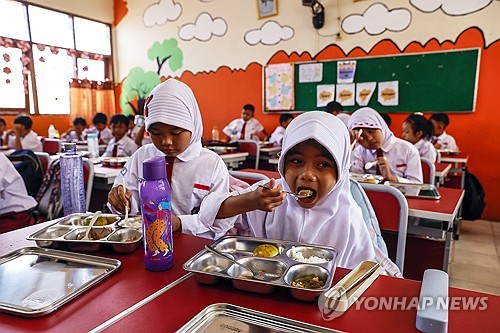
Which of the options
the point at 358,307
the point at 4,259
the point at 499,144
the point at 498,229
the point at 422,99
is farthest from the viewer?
the point at 422,99

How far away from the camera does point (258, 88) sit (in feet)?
20.0

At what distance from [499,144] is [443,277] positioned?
4.53m

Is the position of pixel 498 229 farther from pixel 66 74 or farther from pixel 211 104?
pixel 66 74

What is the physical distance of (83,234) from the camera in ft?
3.54

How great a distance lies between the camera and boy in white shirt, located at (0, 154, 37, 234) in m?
2.02

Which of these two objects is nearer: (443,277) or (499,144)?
(443,277)

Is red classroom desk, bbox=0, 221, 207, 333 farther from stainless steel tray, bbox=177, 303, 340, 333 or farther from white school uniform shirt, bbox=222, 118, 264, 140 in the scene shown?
white school uniform shirt, bbox=222, 118, 264, 140

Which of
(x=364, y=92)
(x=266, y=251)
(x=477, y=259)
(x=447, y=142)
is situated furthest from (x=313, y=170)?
(x=364, y=92)

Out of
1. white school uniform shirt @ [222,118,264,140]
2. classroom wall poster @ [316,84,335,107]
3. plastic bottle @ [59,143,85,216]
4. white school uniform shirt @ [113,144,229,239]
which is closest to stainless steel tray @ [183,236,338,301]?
white school uniform shirt @ [113,144,229,239]

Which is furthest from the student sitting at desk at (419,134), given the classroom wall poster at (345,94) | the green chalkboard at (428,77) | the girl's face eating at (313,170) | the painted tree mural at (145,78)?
the painted tree mural at (145,78)

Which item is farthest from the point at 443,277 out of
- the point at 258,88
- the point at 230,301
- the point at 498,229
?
the point at 258,88

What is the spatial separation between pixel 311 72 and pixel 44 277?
203 inches

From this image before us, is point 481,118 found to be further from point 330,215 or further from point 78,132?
point 78,132

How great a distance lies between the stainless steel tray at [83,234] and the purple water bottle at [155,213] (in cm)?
15
